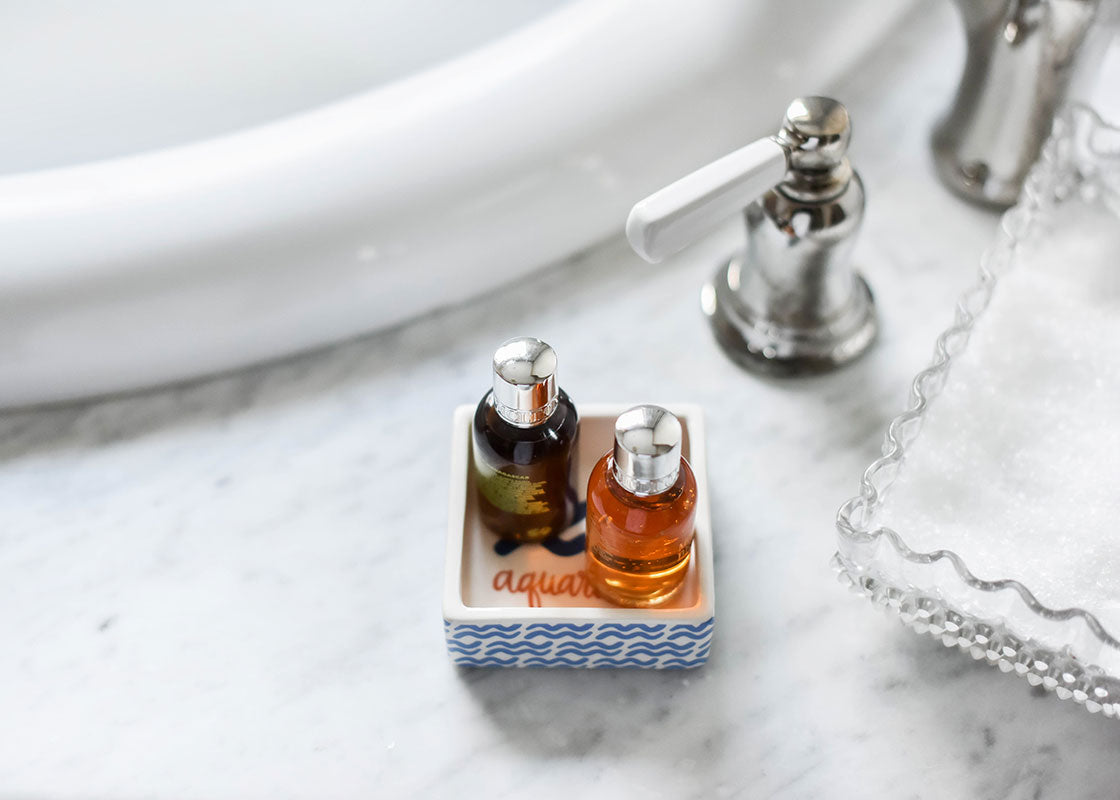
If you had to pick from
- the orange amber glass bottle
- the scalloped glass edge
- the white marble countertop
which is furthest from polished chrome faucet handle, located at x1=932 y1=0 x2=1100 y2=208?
the orange amber glass bottle

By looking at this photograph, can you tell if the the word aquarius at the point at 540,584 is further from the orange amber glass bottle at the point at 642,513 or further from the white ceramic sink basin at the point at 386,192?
the white ceramic sink basin at the point at 386,192

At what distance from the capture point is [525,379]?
0.43 metres

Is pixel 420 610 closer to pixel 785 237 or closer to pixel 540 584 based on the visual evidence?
pixel 540 584

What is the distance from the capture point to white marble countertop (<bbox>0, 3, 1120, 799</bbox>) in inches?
18.1

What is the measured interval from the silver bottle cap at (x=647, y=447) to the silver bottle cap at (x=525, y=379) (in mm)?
35

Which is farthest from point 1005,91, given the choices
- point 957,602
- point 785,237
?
point 957,602

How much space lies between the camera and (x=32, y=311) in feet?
1.67

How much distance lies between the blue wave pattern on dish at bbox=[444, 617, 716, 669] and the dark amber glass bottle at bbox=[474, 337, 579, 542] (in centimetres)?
5

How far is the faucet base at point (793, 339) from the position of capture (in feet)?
1.90

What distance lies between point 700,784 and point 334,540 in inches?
7.8

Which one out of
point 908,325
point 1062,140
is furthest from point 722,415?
point 1062,140

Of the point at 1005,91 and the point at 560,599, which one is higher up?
the point at 1005,91

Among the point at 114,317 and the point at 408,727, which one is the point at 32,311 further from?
the point at 408,727

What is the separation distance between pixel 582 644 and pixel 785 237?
218 mm
